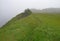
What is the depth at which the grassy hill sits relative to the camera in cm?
105

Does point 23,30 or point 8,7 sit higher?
point 8,7

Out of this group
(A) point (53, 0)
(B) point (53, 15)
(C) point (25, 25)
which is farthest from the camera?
(A) point (53, 0)

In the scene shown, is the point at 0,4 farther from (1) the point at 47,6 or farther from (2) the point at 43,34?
(2) the point at 43,34

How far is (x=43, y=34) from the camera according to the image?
106 cm

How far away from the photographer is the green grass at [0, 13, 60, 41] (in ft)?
3.43

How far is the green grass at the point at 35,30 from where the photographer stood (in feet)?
3.43

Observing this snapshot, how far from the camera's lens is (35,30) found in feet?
3.65

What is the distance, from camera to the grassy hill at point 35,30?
3.43ft

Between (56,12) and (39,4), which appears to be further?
(39,4)

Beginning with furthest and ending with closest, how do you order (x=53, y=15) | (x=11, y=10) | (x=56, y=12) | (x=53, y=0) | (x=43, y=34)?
(x=11, y=10) < (x=53, y=0) < (x=56, y=12) < (x=53, y=15) < (x=43, y=34)

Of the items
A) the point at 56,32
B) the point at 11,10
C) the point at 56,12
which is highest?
the point at 11,10

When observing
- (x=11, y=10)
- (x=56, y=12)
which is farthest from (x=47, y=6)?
(x=11, y=10)

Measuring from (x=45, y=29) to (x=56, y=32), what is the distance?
3.4 inches

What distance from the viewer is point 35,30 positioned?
1.11m
